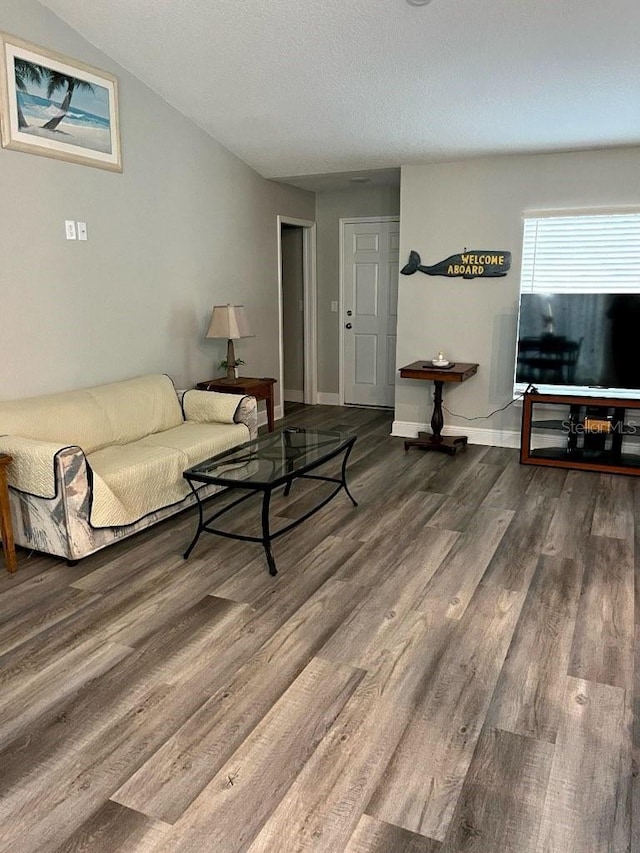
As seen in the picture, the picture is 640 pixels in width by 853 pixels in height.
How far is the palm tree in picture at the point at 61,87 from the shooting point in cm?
376

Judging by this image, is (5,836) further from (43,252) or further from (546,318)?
(546,318)

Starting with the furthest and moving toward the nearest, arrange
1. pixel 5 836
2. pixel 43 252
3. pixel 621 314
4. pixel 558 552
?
pixel 621 314 < pixel 43 252 < pixel 558 552 < pixel 5 836

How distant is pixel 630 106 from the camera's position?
409 cm

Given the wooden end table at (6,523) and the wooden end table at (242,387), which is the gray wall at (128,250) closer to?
the wooden end table at (242,387)

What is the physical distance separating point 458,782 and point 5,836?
1.25 meters

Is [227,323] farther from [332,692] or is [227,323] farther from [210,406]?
[332,692]

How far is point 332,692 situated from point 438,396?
3.48 m

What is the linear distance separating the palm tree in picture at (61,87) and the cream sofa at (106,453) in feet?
5.29

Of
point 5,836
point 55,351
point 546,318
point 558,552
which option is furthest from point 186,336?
point 5,836

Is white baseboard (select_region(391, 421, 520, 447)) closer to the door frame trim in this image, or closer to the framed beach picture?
the door frame trim

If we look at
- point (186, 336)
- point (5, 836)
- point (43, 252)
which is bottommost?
point (5, 836)

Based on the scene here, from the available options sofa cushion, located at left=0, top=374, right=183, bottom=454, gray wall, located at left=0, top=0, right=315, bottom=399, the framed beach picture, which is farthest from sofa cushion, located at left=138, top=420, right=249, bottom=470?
the framed beach picture

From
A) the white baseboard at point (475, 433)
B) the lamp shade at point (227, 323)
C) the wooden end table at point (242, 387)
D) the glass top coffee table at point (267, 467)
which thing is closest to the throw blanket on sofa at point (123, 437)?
the glass top coffee table at point (267, 467)

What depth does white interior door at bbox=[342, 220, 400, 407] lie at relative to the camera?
6.76m
